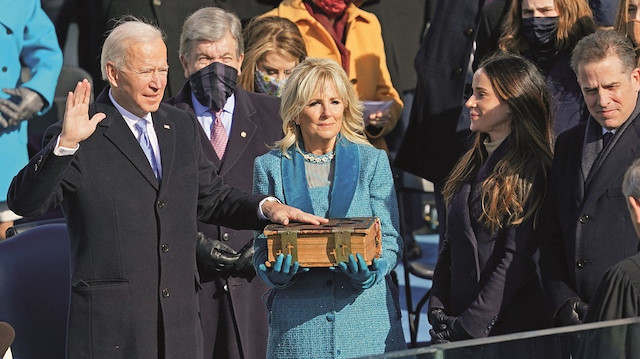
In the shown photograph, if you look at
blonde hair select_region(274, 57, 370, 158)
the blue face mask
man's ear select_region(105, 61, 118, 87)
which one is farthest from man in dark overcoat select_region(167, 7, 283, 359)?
man's ear select_region(105, 61, 118, 87)

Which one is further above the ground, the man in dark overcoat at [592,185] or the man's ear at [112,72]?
the man's ear at [112,72]

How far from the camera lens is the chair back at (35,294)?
5.03 metres

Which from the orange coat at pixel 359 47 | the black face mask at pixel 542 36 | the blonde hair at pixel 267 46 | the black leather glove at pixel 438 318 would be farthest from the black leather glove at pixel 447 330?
the orange coat at pixel 359 47

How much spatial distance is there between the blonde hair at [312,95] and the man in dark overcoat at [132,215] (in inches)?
17.9

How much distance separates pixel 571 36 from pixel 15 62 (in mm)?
3103

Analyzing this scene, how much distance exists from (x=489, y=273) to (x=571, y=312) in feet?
1.29

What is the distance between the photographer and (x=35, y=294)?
16.6 feet

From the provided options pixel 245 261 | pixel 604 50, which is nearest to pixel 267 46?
pixel 245 261

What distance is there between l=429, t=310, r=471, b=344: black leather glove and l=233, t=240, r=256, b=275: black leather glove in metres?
0.94

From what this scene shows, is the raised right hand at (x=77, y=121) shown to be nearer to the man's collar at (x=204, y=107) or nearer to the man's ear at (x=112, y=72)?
the man's ear at (x=112, y=72)

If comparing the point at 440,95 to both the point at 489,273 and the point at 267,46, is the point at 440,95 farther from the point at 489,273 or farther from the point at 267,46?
the point at 489,273

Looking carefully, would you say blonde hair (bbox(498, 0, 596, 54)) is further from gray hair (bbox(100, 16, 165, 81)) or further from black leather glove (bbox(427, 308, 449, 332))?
gray hair (bbox(100, 16, 165, 81))

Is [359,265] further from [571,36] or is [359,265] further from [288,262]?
[571,36]

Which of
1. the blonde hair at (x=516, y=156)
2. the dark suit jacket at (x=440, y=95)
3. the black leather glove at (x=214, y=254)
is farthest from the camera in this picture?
the dark suit jacket at (x=440, y=95)
